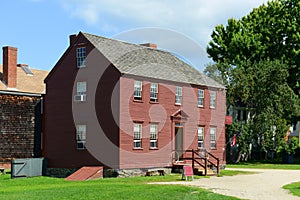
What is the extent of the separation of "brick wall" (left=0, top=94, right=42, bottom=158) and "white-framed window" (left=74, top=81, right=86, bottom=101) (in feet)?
26.0

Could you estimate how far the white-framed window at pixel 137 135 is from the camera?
33500 millimetres

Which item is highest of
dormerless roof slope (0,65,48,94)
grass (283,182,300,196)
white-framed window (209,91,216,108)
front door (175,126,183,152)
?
dormerless roof slope (0,65,48,94)

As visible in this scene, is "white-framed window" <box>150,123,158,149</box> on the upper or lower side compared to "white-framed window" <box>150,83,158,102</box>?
lower

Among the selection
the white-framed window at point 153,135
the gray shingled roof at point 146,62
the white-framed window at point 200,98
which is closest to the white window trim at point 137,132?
the white-framed window at point 153,135

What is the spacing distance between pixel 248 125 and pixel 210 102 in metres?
13.1

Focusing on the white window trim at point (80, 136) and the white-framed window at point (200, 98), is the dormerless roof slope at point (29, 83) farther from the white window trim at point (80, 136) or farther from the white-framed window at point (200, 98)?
the white-framed window at point (200, 98)

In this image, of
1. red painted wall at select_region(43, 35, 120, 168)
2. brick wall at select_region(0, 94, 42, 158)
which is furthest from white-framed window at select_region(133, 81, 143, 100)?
brick wall at select_region(0, 94, 42, 158)

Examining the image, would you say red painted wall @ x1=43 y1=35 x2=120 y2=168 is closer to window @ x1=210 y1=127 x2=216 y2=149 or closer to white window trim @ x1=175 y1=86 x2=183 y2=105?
white window trim @ x1=175 y1=86 x2=183 y2=105

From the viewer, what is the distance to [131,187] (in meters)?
24.7

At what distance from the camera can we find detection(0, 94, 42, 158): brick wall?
4038 cm

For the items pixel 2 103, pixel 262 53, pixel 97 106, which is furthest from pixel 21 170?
pixel 262 53

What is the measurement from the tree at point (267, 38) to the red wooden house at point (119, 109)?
1763 centimetres

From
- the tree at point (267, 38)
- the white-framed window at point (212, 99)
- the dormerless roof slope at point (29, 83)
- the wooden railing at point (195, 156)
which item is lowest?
the wooden railing at point (195, 156)

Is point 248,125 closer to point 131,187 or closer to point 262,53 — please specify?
point 262,53
